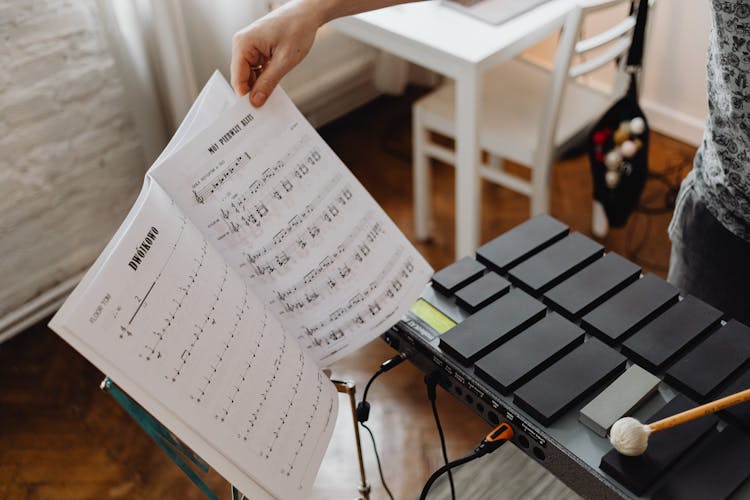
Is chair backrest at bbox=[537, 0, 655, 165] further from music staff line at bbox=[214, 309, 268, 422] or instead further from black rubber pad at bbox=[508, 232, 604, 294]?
music staff line at bbox=[214, 309, 268, 422]

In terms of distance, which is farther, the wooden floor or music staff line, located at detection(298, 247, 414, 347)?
the wooden floor

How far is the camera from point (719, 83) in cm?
103

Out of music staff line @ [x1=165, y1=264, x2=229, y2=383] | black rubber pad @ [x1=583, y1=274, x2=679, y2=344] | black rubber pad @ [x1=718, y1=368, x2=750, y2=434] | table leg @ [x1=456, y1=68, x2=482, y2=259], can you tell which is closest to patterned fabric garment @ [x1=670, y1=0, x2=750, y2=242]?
black rubber pad @ [x1=583, y1=274, x2=679, y2=344]

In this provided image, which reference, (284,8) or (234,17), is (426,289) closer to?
(284,8)

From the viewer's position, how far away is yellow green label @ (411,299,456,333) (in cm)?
101

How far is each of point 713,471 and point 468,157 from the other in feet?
3.40

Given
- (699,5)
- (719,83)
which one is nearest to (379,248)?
(719,83)

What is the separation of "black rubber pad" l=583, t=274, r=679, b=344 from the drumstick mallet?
0.17 metres

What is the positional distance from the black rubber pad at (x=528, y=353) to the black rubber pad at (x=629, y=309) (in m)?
0.03

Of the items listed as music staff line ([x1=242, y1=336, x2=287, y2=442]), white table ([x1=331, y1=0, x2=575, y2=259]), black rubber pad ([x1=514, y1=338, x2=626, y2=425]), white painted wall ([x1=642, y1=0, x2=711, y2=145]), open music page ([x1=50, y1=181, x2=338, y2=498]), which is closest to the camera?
open music page ([x1=50, y1=181, x2=338, y2=498])

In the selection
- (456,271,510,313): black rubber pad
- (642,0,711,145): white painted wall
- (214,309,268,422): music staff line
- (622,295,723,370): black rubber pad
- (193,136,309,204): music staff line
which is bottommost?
(642,0,711,145): white painted wall

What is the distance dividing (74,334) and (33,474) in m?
1.29

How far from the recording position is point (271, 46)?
946mm

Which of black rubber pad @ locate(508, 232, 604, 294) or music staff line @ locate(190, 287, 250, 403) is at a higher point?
music staff line @ locate(190, 287, 250, 403)
